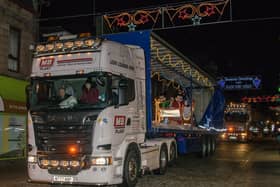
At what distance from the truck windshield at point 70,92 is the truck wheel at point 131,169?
5.69 ft

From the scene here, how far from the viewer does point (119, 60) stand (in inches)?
444

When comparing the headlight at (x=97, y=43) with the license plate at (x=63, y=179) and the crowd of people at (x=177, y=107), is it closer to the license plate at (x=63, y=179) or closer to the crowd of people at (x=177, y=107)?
the license plate at (x=63, y=179)

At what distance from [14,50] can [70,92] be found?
33.2 feet

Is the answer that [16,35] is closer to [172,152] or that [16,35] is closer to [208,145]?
[172,152]

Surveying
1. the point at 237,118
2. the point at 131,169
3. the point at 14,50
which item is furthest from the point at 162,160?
the point at 237,118

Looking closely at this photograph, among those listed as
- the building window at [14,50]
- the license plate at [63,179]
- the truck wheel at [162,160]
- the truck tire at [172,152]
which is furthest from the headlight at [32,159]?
the building window at [14,50]

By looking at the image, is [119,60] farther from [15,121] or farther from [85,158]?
[15,121]

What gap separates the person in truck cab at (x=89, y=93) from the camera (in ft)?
33.9

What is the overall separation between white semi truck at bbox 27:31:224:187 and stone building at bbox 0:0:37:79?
776 cm

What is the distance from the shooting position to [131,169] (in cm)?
1127

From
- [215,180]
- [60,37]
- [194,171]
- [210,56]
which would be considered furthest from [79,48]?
[210,56]

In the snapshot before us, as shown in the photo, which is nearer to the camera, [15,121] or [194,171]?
[194,171]

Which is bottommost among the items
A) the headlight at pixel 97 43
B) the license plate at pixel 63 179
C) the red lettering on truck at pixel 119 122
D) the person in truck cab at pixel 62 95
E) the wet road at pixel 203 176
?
the wet road at pixel 203 176

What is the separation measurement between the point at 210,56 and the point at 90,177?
49.6m
